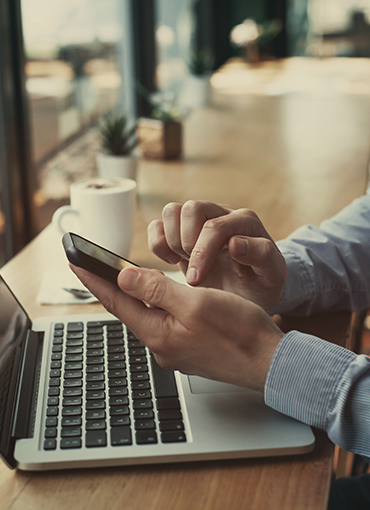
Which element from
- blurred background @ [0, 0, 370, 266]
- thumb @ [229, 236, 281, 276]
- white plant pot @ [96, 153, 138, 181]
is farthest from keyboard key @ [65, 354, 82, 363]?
blurred background @ [0, 0, 370, 266]

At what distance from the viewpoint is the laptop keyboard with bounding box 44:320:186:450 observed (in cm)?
45

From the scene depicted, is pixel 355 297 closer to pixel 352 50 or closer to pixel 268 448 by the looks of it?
pixel 268 448

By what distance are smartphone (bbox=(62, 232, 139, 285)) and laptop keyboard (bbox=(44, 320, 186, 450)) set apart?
0.11 metres

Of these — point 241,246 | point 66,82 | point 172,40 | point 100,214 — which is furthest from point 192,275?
point 172,40

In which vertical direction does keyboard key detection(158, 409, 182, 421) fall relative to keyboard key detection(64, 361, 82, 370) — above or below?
below

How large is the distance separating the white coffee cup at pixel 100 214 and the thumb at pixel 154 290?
37 centimetres

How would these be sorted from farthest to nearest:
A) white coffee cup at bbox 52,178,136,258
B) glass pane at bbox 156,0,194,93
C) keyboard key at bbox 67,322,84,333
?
glass pane at bbox 156,0,194,93
white coffee cup at bbox 52,178,136,258
keyboard key at bbox 67,322,84,333

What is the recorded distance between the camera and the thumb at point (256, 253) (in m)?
0.59

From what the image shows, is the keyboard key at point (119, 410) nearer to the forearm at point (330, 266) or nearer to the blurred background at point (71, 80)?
the forearm at point (330, 266)

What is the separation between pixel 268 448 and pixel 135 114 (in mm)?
2710

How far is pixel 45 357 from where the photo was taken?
558mm

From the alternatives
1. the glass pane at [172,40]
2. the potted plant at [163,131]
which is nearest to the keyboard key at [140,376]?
the potted plant at [163,131]

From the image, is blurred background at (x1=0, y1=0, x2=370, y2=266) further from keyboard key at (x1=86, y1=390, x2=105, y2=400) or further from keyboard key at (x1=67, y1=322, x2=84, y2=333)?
keyboard key at (x1=86, y1=390, x2=105, y2=400)

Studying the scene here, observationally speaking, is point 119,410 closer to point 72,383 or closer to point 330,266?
point 72,383
